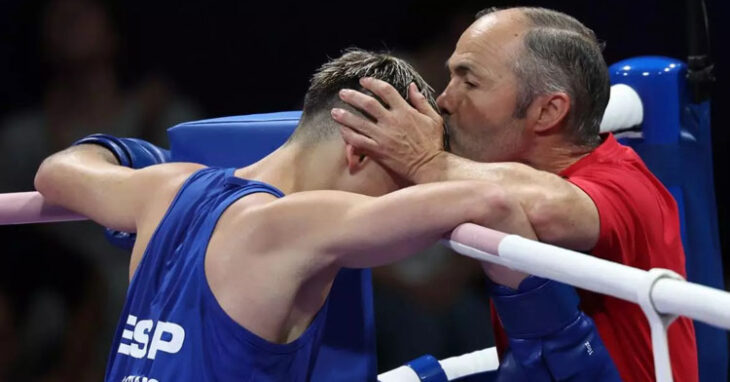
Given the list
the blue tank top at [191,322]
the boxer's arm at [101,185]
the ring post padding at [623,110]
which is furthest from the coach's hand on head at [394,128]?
the ring post padding at [623,110]

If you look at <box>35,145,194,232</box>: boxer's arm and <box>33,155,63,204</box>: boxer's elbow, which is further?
<box>33,155,63,204</box>: boxer's elbow

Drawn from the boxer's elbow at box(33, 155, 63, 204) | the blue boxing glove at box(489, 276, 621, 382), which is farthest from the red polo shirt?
the boxer's elbow at box(33, 155, 63, 204)

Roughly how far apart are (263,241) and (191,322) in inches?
6.2

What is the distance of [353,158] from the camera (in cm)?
160

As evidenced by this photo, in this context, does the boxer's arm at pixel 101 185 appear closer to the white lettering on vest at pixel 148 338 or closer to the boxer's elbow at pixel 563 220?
the white lettering on vest at pixel 148 338

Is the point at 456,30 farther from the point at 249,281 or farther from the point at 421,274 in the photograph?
the point at 249,281

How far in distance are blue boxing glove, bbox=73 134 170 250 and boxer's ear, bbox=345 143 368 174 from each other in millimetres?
476

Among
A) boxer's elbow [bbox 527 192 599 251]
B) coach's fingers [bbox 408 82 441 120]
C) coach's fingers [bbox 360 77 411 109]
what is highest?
coach's fingers [bbox 360 77 411 109]

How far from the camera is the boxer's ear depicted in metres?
1.60

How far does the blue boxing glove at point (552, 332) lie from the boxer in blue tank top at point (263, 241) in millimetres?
174

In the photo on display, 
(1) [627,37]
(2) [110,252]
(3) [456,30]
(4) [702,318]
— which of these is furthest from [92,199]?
(1) [627,37]

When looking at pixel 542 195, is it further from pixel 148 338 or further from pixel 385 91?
pixel 148 338

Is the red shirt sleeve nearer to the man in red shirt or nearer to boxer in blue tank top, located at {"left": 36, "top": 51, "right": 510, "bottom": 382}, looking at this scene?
the man in red shirt

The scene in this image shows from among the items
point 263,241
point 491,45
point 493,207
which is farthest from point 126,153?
point 493,207
